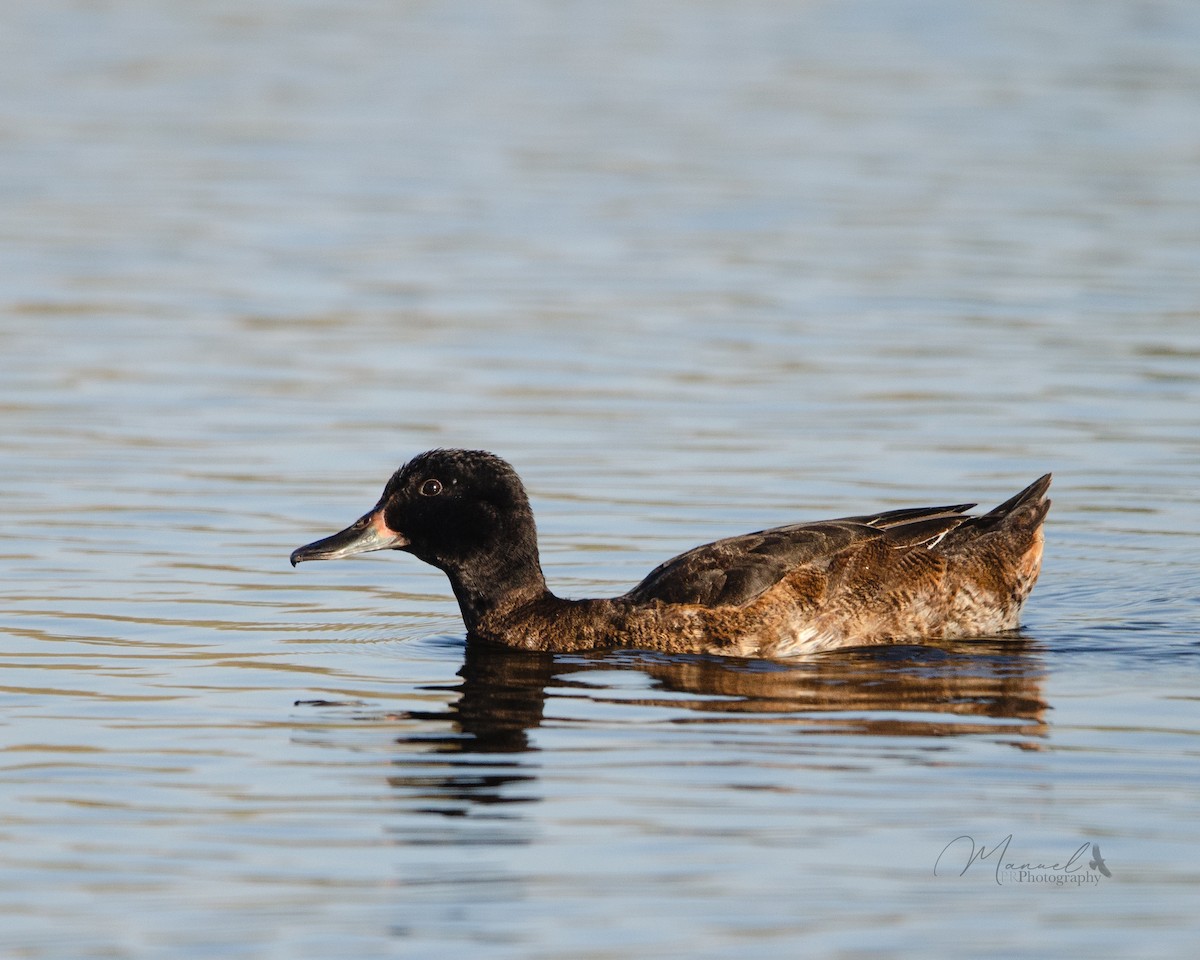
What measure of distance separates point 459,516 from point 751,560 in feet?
4.90

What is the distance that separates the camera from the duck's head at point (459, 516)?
11219 mm

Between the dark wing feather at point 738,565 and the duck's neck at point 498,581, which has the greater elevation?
the dark wing feather at point 738,565

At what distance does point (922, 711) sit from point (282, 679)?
2.87 metres

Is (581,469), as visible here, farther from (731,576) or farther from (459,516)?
(731,576)

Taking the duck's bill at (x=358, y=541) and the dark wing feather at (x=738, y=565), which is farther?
the duck's bill at (x=358, y=541)

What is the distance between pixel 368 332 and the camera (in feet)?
61.4

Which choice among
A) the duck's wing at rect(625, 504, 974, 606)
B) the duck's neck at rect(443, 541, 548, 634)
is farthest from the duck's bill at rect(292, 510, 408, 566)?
the duck's wing at rect(625, 504, 974, 606)

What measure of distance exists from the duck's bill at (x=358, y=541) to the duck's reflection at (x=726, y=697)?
0.70 metres

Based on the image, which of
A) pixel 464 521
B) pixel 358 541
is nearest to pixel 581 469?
pixel 464 521

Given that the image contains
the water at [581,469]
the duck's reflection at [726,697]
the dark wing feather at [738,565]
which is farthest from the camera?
the dark wing feather at [738,565]

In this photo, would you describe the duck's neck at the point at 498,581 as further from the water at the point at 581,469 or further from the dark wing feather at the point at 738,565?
the dark wing feather at the point at 738,565

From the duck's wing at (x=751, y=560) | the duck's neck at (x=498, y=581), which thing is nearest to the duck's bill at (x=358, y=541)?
the duck's neck at (x=498, y=581)

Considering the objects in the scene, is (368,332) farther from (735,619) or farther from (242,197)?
(735,619)

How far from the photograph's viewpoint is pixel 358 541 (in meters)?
11.2
